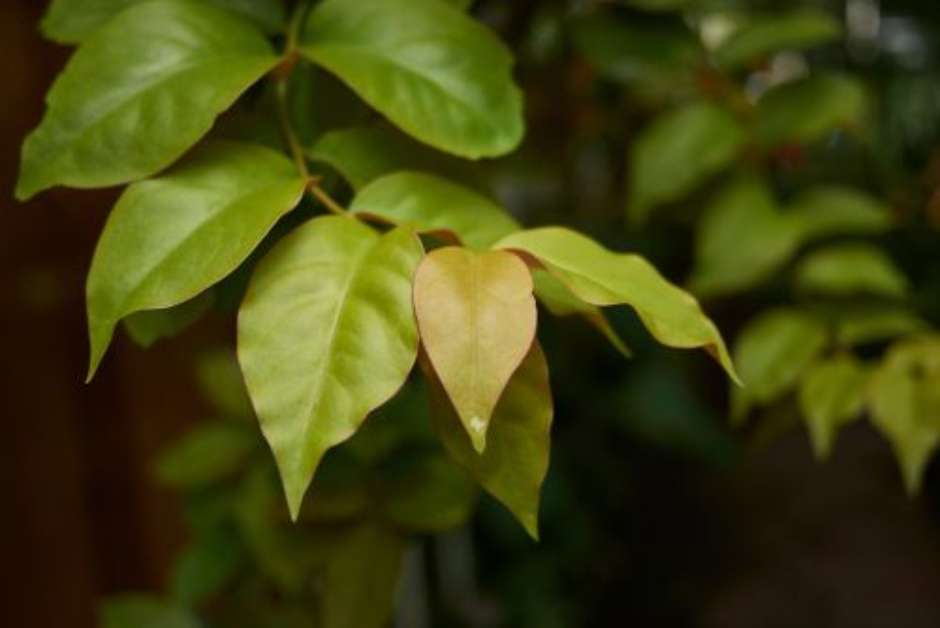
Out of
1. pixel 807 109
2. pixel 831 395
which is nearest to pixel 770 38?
pixel 807 109

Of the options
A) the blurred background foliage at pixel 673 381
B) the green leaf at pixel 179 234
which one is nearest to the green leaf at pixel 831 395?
the blurred background foliage at pixel 673 381

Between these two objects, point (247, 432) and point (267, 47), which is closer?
point (267, 47)

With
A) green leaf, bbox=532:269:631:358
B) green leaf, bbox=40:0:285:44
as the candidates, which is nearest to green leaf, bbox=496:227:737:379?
green leaf, bbox=532:269:631:358

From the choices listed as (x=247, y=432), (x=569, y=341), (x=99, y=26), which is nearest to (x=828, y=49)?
(x=569, y=341)

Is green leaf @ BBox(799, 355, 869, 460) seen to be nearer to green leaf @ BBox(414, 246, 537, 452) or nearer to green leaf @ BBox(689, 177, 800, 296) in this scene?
green leaf @ BBox(689, 177, 800, 296)

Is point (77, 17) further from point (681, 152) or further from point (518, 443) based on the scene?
point (681, 152)

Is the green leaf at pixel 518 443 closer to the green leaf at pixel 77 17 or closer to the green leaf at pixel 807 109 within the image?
the green leaf at pixel 77 17

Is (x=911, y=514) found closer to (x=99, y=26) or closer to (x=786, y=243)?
(x=786, y=243)
